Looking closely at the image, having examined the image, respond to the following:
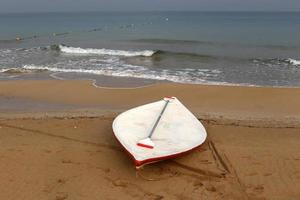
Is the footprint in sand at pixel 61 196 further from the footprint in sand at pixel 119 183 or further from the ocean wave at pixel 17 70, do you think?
the ocean wave at pixel 17 70

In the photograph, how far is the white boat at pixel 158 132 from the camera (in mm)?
6953

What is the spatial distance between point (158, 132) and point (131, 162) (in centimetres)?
84

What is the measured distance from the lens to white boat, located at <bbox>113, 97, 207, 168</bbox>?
6.95 m

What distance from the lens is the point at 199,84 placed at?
14.4 meters

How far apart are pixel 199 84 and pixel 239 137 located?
5852 mm

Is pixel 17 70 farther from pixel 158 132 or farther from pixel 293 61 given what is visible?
pixel 293 61

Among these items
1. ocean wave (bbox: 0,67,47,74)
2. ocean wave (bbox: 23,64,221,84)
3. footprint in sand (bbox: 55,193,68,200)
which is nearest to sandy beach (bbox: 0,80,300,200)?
footprint in sand (bbox: 55,193,68,200)

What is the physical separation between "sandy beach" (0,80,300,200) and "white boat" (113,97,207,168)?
31 centimetres

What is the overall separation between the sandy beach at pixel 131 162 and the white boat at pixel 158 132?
315 mm

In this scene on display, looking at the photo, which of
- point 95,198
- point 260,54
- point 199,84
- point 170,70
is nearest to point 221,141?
point 95,198

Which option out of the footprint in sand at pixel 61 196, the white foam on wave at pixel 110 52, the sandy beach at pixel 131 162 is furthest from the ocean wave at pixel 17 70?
the footprint in sand at pixel 61 196

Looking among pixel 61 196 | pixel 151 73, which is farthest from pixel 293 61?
pixel 61 196

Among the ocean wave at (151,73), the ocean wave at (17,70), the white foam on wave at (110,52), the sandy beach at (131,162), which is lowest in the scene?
the white foam on wave at (110,52)

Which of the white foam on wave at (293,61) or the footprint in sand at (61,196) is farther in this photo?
the white foam on wave at (293,61)
